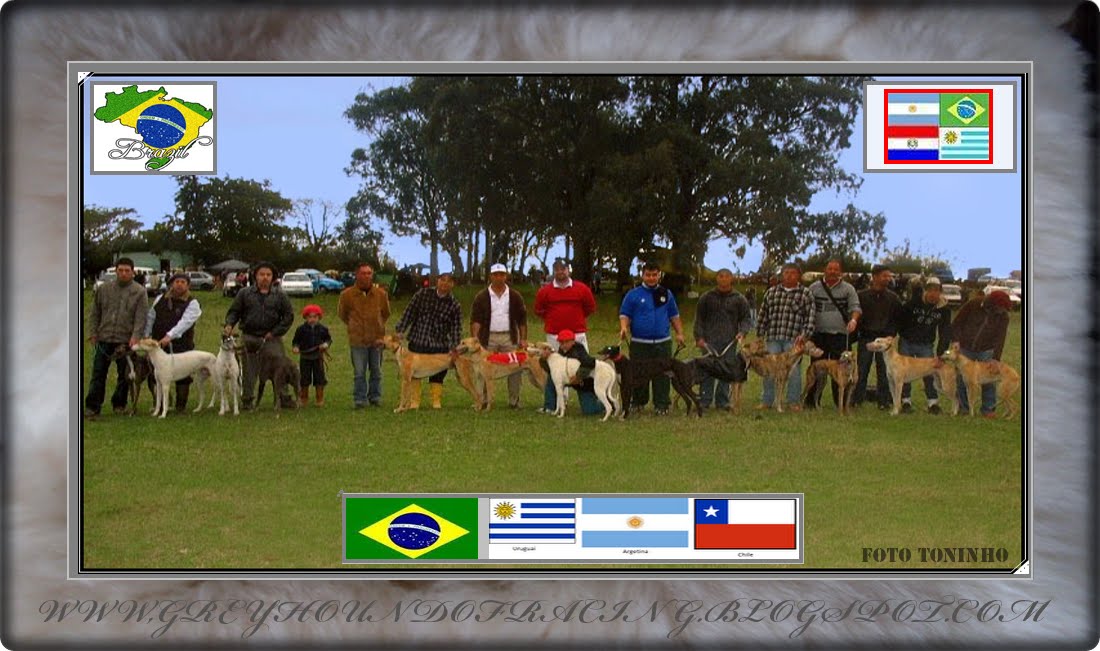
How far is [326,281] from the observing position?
16.2 feet

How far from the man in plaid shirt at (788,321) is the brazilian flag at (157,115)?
262 cm

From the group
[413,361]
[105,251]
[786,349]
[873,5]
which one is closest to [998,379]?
[786,349]

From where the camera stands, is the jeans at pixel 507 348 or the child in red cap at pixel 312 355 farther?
the jeans at pixel 507 348

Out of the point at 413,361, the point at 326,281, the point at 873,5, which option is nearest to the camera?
the point at 873,5

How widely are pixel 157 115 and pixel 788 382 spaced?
10.1 feet

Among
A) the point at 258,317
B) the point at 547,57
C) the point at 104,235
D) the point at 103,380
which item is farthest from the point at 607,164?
the point at 103,380

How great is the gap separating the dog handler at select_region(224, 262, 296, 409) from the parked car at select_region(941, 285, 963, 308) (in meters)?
2.98

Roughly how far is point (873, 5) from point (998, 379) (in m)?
1.71

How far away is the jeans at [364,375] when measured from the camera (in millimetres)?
5203

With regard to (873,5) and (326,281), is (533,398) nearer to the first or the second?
(326,281)

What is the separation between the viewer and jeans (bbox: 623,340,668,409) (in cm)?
520

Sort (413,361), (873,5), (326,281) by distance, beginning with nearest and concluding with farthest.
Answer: (873,5)
(326,281)
(413,361)

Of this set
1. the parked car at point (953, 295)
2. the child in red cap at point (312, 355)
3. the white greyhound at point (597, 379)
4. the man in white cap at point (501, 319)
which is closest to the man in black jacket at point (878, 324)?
the parked car at point (953, 295)

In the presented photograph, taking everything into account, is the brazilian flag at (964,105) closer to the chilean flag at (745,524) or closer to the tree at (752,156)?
the tree at (752,156)
